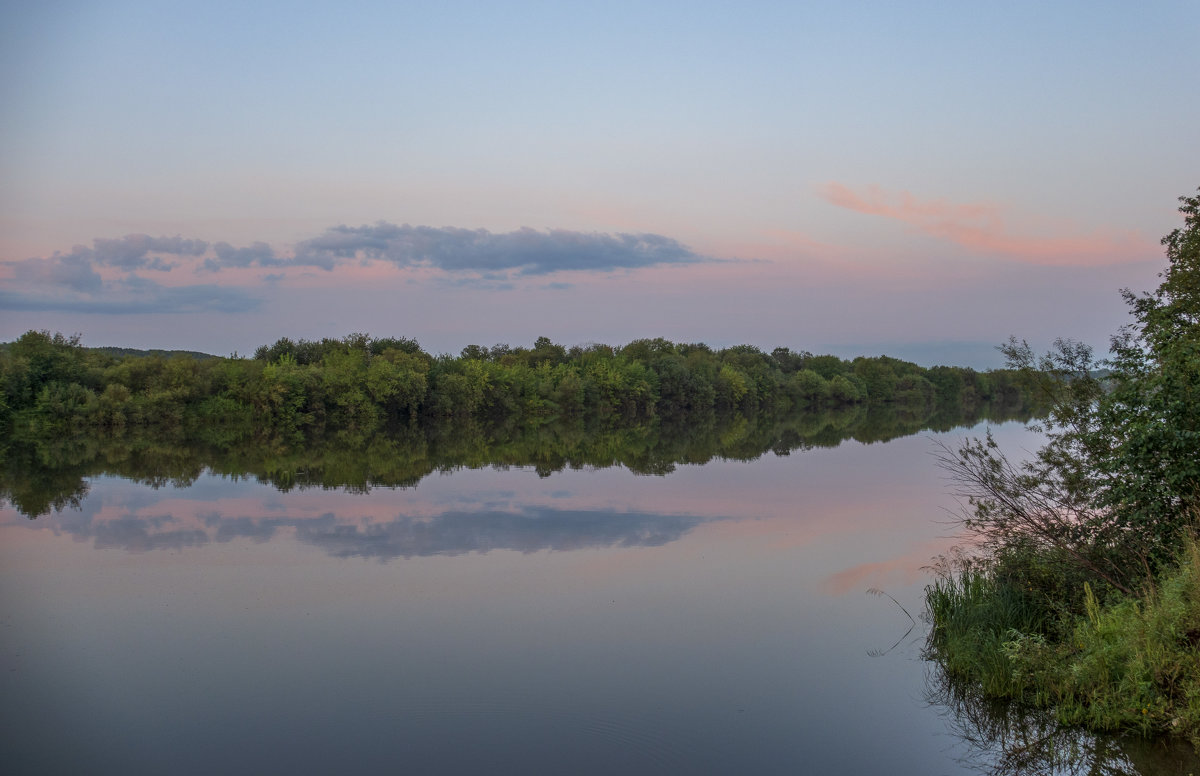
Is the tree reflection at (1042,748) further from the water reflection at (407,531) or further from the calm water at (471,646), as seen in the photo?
the water reflection at (407,531)

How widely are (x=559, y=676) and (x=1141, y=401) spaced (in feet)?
21.7

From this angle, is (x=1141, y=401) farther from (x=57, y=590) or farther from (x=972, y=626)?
(x=57, y=590)

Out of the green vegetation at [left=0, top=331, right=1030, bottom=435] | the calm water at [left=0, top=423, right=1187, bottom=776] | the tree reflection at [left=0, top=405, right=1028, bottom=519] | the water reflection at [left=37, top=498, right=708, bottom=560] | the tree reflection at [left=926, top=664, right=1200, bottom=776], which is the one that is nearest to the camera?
the tree reflection at [left=926, top=664, right=1200, bottom=776]

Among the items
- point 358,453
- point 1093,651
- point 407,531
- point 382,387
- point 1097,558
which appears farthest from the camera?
point 382,387

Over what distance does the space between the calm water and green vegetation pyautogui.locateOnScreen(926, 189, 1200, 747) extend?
0.49 metres

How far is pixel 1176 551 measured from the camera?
7.85 m

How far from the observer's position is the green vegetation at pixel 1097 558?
6.75 metres

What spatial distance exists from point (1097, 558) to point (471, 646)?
6.63m

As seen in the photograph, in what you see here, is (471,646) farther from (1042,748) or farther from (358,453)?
(358,453)

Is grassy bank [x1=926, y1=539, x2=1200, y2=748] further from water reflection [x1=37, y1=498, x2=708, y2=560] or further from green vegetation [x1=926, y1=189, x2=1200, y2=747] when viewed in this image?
water reflection [x1=37, y1=498, x2=708, y2=560]

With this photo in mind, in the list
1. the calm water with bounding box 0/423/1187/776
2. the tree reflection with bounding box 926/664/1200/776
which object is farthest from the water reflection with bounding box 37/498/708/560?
the tree reflection with bounding box 926/664/1200/776

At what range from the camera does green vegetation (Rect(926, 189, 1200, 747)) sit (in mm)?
6750

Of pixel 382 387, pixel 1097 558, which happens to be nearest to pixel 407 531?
pixel 1097 558

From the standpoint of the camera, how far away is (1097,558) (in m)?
8.63
